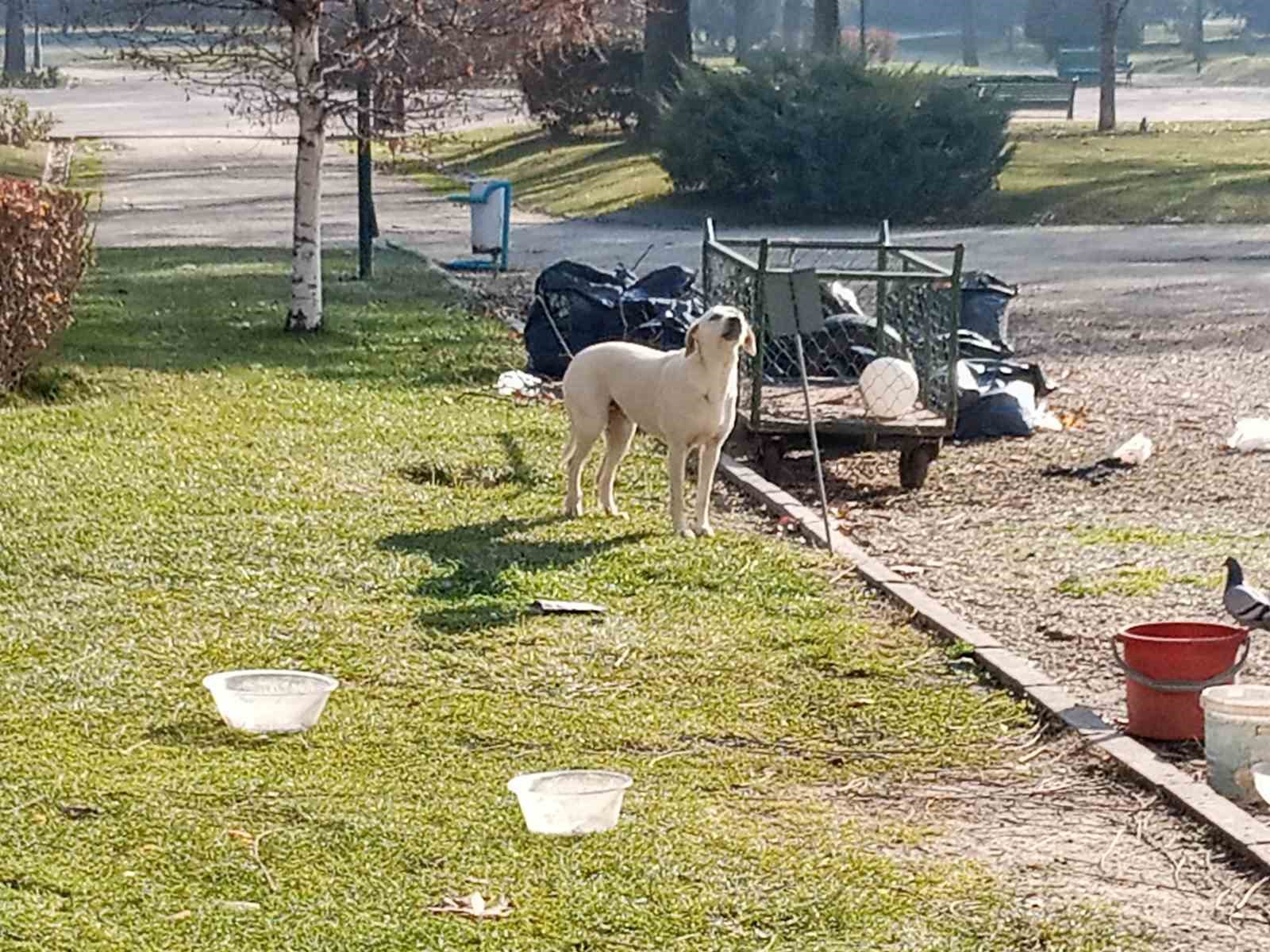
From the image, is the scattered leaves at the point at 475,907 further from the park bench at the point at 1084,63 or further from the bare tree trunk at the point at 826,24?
the park bench at the point at 1084,63

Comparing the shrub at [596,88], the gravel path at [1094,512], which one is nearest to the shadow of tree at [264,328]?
the gravel path at [1094,512]

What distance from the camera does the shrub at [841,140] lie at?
2947 centimetres

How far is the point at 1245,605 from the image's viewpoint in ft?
22.6

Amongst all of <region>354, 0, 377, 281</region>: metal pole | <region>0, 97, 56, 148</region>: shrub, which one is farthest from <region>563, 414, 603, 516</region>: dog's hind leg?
<region>0, 97, 56, 148</region>: shrub

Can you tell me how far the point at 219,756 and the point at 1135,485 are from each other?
21.2 feet

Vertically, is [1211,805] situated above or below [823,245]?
below

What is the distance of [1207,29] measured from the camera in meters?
98.2

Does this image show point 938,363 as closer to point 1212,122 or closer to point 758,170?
point 758,170

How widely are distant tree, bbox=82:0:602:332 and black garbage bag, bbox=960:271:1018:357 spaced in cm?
394

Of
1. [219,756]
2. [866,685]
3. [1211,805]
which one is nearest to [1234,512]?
[866,685]

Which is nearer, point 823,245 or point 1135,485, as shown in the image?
point 1135,485

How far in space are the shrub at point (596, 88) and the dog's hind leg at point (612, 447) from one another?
2940 centimetres

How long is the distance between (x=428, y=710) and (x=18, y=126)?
34325 mm

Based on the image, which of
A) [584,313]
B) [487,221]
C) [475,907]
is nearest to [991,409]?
[584,313]
